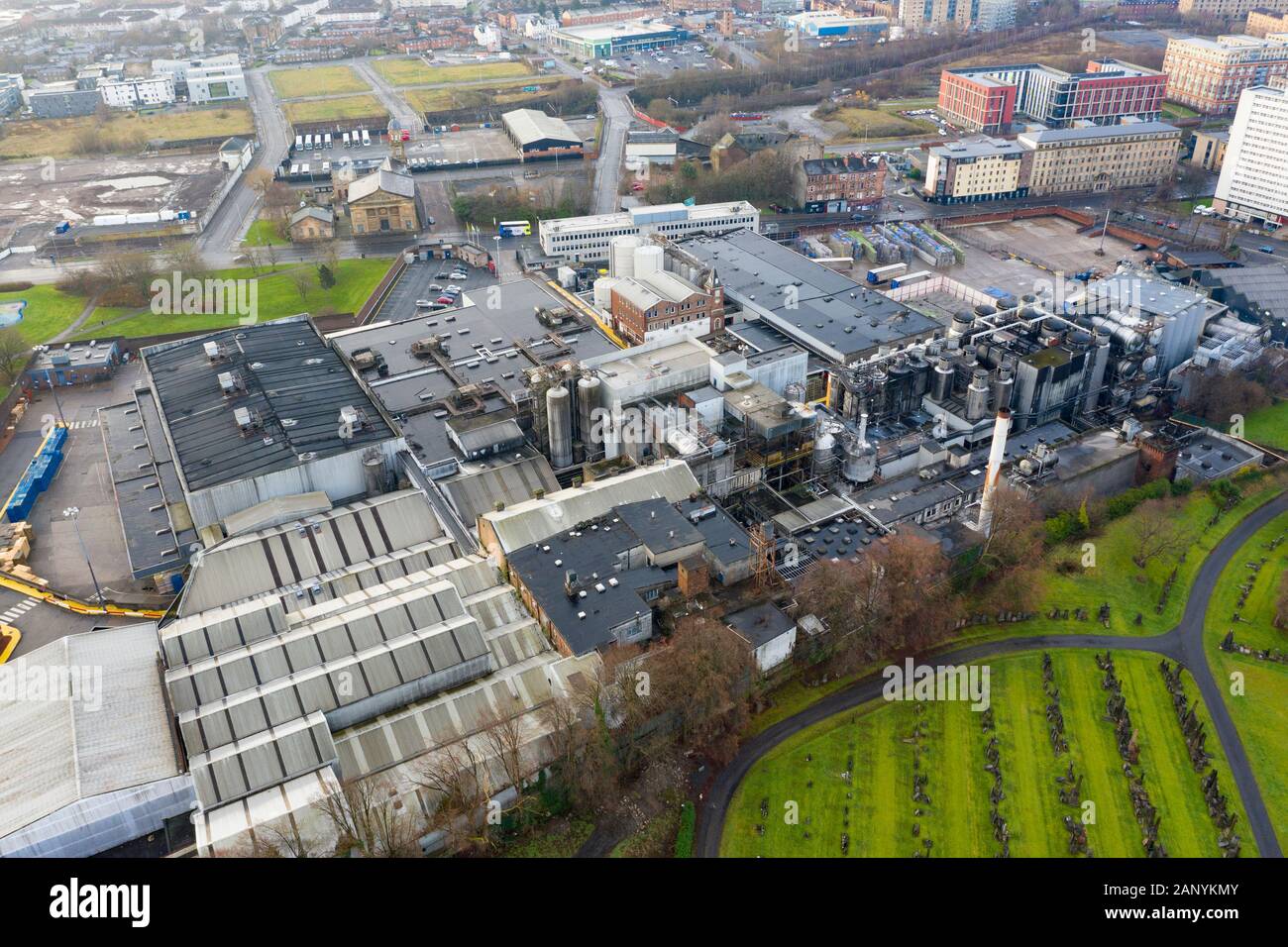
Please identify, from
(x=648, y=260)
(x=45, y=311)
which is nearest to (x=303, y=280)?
(x=45, y=311)

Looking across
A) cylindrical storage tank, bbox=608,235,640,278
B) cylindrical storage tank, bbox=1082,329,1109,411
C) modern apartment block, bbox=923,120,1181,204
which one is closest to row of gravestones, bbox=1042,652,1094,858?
cylindrical storage tank, bbox=1082,329,1109,411

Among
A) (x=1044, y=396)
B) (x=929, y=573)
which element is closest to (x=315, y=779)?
(x=929, y=573)

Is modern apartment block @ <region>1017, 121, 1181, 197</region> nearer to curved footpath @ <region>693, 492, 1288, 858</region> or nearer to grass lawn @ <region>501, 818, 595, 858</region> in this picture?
curved footpath @ <region>693, 492, 1288, 858</region>

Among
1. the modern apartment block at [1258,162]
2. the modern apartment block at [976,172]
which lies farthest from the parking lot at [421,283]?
the modern apartment block at [1258,162]

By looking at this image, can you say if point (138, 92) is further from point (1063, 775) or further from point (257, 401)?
point (1063, 775)

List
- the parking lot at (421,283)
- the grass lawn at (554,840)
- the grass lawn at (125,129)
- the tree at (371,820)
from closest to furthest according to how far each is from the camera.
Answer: the tree at (371,820) → the grass lawn at (554,840) → the parking lot at (421,283) → the grass lawn at (125,129)

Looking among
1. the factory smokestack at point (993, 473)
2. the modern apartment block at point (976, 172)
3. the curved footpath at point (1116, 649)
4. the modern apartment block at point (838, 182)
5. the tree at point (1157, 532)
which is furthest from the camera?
the modern apartment block at point (976, 172)

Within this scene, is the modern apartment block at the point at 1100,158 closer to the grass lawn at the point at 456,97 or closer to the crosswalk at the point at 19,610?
the grass lawn at the point at 456,97
